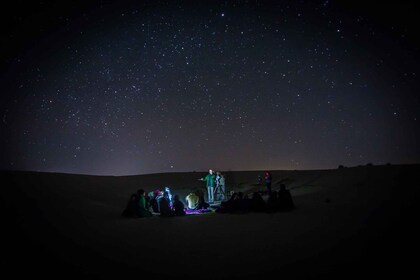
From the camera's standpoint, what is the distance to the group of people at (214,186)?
1788 centimetres

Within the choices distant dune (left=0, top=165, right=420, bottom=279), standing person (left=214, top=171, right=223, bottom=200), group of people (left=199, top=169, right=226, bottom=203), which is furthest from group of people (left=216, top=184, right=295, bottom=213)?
standing person (left=214, top=171, right=223, bottom=200)

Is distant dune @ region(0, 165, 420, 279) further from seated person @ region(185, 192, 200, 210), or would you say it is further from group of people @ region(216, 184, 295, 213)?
seated person @ region(185, 192, 200, 210)

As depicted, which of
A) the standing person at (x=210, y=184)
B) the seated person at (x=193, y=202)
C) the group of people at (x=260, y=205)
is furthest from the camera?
the standing person at (x=210, y=184)

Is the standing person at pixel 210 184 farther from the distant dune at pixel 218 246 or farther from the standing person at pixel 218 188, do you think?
the distant dune at pixel 218 246

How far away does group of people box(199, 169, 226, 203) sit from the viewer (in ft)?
58.6

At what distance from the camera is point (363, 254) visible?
5207mm

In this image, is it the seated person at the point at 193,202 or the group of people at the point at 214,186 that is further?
the group of people at the point at 214,186

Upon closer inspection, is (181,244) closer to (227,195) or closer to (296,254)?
(296,254)

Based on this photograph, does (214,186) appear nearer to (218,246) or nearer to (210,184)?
(210,184)

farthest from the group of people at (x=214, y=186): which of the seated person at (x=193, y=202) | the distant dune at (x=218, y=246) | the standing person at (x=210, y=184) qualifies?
the distant dune at (x=218, y=246)

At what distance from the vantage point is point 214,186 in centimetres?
1923

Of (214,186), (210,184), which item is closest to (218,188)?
(214,186)

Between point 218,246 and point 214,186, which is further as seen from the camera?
point 214,186

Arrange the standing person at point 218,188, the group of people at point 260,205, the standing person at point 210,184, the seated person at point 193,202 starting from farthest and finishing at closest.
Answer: the standing person at point 218,188 → the standing person at point 210,184 → the seated person at point 193,202 → the group of people at point 260,205
